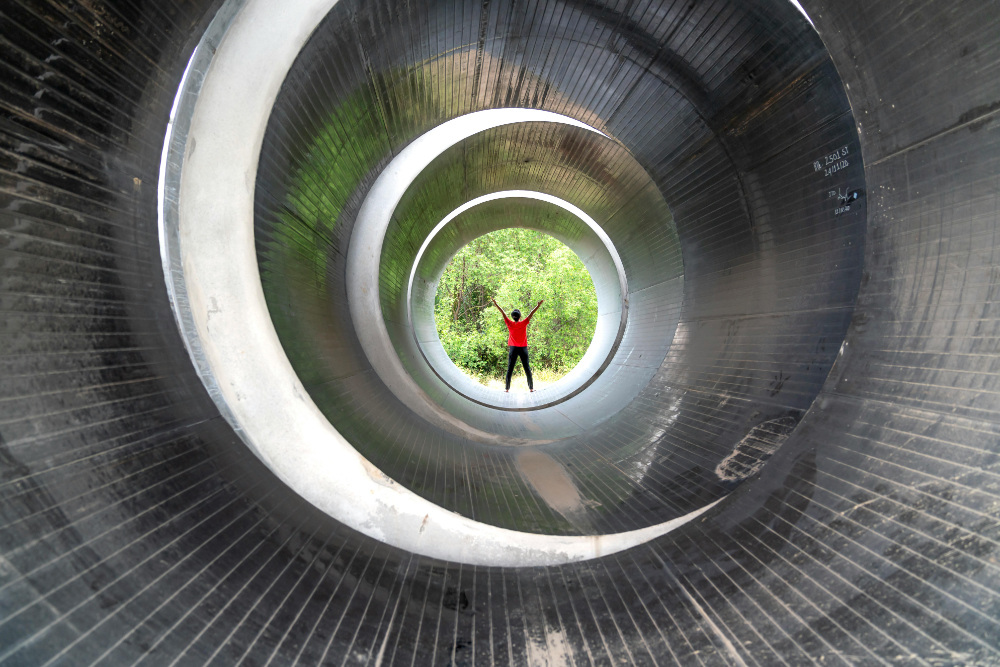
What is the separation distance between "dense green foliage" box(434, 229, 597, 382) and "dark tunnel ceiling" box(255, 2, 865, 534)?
930cm

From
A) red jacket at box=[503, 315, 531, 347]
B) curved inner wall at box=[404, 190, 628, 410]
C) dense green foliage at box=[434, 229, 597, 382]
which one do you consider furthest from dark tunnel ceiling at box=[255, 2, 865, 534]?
dense green foliage at box=[434, 229, 597, 382]

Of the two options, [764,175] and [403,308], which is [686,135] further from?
[403,308]

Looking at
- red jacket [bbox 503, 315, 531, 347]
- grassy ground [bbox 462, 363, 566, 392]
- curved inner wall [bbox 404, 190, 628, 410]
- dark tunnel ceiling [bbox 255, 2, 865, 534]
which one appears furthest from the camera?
grassy ground [bbox 462, 363, 566, 392]

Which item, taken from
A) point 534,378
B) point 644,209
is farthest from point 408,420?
point 534,378

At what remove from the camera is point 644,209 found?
17.2ft

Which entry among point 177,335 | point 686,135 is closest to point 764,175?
point 686,135

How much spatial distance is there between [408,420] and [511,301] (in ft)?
34.3

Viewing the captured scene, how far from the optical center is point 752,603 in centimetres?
188

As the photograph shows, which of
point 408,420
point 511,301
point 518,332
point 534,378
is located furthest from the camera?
point 511,301

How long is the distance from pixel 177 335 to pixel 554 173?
5213mm

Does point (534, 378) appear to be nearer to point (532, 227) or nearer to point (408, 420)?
point (532, 227)

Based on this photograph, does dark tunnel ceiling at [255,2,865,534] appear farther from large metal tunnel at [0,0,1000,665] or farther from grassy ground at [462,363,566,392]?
grassy ground at [462,363,566,392]

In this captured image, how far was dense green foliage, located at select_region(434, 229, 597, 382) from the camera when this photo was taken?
14.5 meters

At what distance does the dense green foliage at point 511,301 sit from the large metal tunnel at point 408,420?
1044cm
